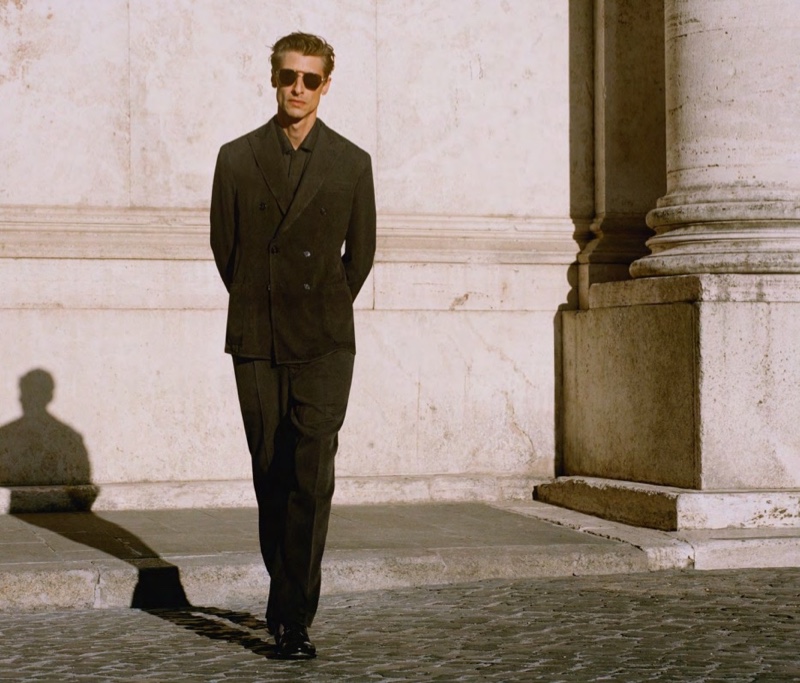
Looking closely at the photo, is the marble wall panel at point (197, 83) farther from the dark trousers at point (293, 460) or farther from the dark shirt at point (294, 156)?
the dark trousers at point (293, 460)

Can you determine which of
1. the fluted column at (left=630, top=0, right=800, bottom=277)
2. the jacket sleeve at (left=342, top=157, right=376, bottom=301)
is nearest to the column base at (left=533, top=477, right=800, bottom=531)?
the fluted column at (left=630, top=0, right=800, bottom=277)

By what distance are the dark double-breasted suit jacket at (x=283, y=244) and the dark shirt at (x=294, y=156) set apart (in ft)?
0.06

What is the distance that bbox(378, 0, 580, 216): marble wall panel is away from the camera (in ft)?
30.0

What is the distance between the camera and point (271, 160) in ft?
16.9

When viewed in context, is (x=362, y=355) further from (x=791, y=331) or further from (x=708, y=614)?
(x=708, y=614)

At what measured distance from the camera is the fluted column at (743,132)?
7.99m

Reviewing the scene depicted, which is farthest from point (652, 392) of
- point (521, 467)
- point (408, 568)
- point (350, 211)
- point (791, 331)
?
point (350, 211)

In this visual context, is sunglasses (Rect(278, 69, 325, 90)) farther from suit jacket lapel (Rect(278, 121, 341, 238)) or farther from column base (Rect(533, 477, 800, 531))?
column base (Rect(533, 477, 800, 531))

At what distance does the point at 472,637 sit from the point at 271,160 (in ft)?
5.51

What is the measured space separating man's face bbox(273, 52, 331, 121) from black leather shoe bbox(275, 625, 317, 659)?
1578mm

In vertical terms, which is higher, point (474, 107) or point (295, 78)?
point (474, 107)

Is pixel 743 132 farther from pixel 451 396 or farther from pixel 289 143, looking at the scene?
pixel 289 143

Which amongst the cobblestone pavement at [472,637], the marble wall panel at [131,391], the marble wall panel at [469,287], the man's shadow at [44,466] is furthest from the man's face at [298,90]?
the marble wall panel at [469,287]

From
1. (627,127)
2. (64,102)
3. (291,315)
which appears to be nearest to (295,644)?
(291,315)
